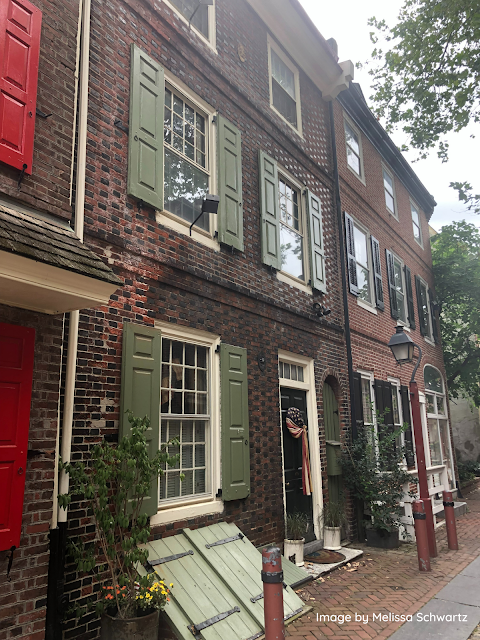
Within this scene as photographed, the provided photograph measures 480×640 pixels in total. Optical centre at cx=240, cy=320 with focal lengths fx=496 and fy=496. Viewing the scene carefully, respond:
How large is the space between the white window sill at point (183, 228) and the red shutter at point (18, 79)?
6.72ft

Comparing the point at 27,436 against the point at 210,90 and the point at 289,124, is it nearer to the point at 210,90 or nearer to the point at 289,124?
the point at 210,90

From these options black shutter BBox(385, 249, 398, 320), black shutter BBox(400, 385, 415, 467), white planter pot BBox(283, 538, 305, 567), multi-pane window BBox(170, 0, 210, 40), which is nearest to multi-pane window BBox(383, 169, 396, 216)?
black shutter BBox(385, 249, 398, 320)

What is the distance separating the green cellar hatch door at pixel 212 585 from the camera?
449 cm

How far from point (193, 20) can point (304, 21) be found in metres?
3.11

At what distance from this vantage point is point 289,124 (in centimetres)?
944

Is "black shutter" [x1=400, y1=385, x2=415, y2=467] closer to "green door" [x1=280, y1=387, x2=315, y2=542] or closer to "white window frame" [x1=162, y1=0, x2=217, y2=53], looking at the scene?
"green door" [x1=280, y1=387, x2=315, y2=542]

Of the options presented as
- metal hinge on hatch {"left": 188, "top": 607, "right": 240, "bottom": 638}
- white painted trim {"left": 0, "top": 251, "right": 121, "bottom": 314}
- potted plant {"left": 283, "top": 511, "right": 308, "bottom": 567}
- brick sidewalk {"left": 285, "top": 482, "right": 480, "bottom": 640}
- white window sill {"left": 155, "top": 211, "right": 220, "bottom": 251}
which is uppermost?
white window sill {"left": 155, "top": 211, "right": 220, "bottom": 251}

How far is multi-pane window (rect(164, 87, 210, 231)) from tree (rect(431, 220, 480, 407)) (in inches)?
502

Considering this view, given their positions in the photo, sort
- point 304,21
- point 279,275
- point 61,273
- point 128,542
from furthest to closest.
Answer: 1. point 304,21
2. point 279,275
3. point 128,542
4. point 61,273

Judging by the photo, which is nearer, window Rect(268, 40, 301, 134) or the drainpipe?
the drainpipe

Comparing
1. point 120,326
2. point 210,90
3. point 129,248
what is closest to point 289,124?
point 210,90

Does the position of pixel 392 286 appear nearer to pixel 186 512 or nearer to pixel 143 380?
pixel 186 512

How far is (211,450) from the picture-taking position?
616 centimetres

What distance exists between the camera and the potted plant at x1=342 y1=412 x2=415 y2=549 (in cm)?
877
